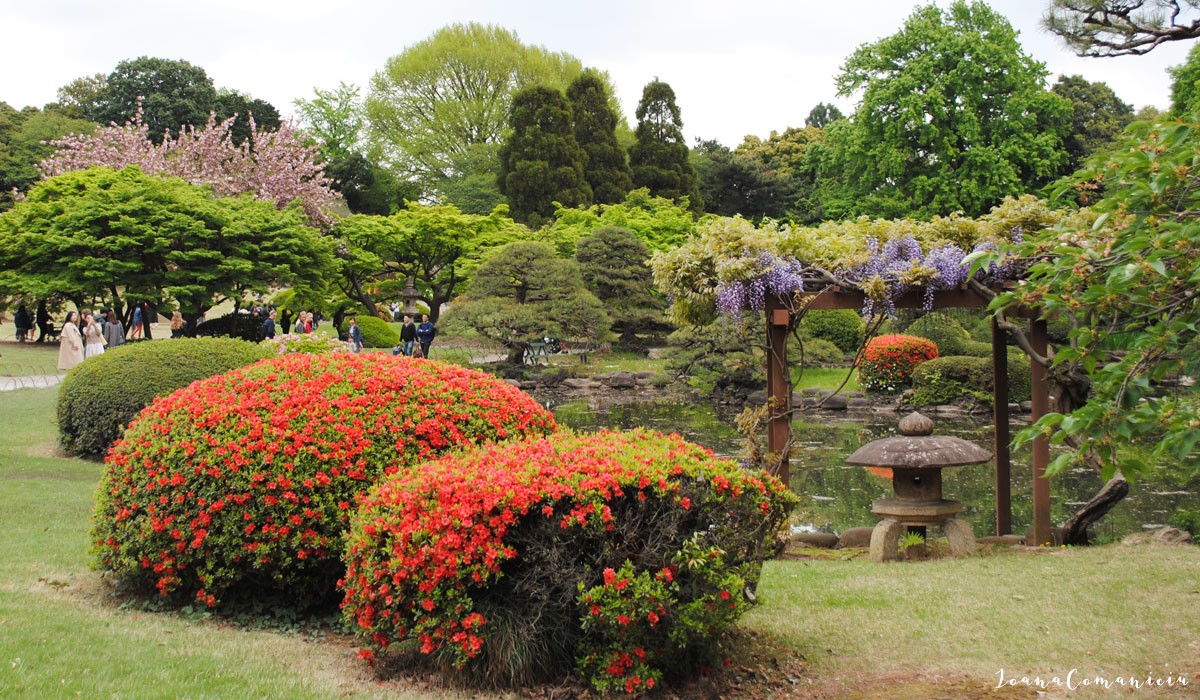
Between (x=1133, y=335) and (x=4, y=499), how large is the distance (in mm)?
8710

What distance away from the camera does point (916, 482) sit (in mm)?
7840

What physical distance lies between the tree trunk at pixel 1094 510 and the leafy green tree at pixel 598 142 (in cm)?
3518

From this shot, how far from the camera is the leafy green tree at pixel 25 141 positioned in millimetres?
37656

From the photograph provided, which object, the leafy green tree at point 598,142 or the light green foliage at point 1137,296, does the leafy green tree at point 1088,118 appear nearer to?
the leafy green tree at point 598,142

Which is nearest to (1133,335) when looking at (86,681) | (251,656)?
(251,656)

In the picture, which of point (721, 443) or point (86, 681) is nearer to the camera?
point (86, 681)

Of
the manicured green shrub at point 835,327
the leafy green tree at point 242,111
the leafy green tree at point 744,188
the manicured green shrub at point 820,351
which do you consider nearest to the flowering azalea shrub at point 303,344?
the manicured green shrub at point 820,351

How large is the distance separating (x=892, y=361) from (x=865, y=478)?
34.8 feet

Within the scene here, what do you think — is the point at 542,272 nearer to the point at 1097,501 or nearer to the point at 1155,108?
the point at 1097,501

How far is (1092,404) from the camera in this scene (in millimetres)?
3240

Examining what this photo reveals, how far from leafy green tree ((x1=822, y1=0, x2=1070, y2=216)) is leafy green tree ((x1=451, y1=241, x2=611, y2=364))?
1308cm

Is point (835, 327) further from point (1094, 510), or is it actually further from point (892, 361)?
point (1094, 510)

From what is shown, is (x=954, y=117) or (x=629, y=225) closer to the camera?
(x=954, y=117)

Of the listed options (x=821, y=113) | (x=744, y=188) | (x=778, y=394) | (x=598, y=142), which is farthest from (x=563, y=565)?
(x=821, y=113)
